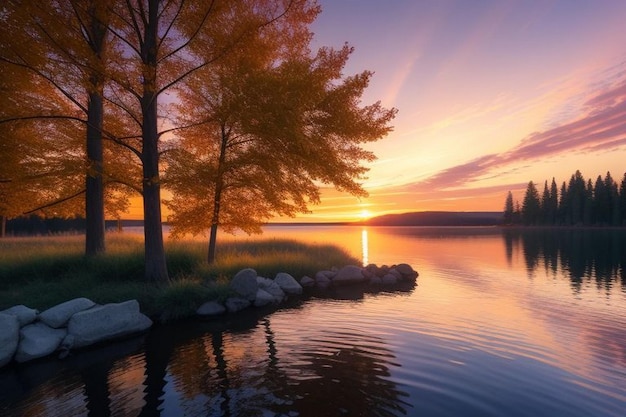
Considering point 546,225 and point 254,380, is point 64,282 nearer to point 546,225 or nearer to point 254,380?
point 254,380

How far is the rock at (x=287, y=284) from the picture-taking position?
13.6 m

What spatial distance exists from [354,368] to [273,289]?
6757mm

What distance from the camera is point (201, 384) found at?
587 cm

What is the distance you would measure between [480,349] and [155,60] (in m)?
11.4

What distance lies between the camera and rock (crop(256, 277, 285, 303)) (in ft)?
40.9

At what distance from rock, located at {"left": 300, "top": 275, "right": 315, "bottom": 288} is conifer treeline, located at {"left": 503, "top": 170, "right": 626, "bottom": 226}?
84421mm

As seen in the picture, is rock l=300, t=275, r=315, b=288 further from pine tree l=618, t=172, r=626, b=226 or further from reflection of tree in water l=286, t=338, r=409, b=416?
pine tree l=618, t=172, r=626, b=226

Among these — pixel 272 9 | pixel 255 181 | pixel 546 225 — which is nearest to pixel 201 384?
pixel 255 181

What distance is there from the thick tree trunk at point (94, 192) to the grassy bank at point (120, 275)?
0.60 meters

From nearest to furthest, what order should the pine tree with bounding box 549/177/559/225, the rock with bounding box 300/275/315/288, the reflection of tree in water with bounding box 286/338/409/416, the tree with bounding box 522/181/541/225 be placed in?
the reflection of tree in water with bounding box 286/338/409/416
the rock with bounding box 300/275/315/288
the pine tree with bounding box 549/177/559/225
the tree with bounding box 522/181/541/225

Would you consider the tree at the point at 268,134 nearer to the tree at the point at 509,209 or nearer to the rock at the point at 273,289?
the rock at the point at 273,289

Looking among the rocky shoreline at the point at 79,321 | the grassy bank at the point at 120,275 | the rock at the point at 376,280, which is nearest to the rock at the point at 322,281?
the grassy bank at the point at 120,275

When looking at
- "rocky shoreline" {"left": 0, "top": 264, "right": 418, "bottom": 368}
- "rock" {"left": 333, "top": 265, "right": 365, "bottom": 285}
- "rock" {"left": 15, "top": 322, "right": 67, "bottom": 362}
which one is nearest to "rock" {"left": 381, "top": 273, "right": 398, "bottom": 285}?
"rock" {"left": 333, "top": 265, "right": 365, "bottom": 285}

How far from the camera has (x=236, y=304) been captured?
36.2 ft
